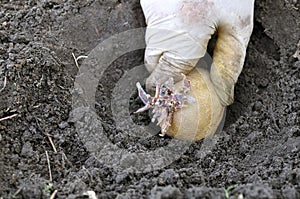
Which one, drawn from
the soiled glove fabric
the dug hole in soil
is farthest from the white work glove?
the dug hole in soil

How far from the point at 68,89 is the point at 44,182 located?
0.64 metres

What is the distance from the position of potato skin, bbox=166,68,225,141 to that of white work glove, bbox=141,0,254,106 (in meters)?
0.05

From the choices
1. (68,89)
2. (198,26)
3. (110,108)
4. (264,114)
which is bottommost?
(264,114)

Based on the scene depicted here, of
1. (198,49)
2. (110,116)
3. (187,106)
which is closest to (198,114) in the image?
(187,106)

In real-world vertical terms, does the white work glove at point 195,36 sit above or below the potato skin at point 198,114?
above

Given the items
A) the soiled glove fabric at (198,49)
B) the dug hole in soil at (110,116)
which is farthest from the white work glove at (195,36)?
the dug hole in soil at (110,116)

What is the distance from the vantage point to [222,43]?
8.09ft

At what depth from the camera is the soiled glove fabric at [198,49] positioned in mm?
2332

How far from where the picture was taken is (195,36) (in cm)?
234

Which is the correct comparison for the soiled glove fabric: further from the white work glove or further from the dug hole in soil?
the dug hole in soil

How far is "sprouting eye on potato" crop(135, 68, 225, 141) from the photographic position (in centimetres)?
228

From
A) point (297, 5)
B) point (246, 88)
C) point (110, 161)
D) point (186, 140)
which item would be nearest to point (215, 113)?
point (186, 140)

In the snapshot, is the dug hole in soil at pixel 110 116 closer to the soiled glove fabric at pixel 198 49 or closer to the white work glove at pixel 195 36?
the soiled glove fabric at pixel 198 49

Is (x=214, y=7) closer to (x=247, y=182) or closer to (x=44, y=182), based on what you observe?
(x=247, y=182)
